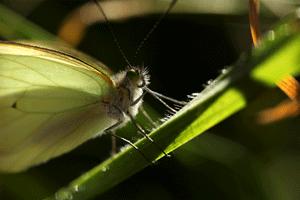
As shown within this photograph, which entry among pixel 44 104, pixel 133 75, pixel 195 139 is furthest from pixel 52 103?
pixel 195 139

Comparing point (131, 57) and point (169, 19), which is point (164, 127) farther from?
point (169, 19)

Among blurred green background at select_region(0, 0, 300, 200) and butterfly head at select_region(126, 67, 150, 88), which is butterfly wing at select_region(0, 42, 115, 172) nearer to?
butterfly head at select_region(126, 67, 150, 88)

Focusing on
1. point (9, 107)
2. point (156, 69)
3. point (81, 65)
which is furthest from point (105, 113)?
point (156, 69)

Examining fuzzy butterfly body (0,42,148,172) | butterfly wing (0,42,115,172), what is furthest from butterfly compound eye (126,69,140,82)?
butterfly wing (0,42,115,172)

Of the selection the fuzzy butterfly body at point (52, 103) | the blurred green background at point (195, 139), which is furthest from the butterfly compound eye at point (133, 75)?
the blurred green background at point (195, 139)

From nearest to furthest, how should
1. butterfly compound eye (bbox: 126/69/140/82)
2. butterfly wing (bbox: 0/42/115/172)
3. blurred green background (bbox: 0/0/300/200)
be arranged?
butterfly wing (bbox: 0/42/115/172) → butterfly compound eye (bbox: 126/69/140/82) → blurred green background (bbox: 0/0/300/200)

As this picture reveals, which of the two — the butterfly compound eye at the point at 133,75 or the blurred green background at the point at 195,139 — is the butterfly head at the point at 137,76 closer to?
the butterfly compound eye at the point at 133,75
